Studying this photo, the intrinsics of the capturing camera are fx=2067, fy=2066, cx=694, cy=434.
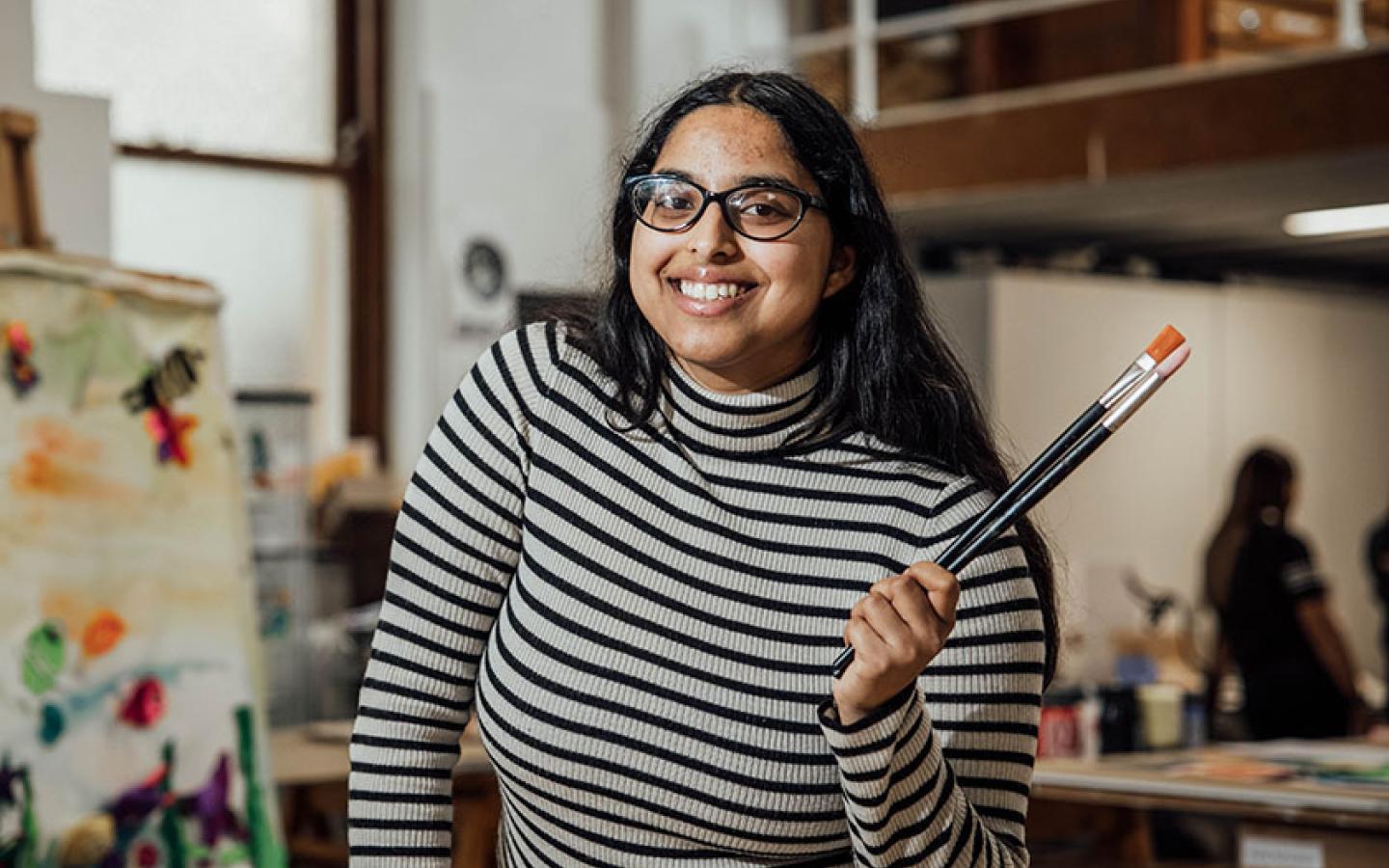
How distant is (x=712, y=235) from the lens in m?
1.68

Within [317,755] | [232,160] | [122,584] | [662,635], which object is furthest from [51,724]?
[232,160]

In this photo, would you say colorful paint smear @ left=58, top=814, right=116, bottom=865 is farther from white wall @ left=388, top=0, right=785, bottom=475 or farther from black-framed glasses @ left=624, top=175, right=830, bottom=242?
white wall @ left=388, top=0, right=785, bottom=475

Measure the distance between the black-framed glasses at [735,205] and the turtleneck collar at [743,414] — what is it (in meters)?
0.16

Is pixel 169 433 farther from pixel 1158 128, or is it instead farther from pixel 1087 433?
pixel 1158 128

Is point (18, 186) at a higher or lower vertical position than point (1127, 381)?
higher

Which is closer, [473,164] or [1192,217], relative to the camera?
[473,164]

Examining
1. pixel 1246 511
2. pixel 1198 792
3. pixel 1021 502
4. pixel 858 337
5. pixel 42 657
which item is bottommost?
pixel 1198 792

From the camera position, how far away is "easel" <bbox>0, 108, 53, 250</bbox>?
362 cm

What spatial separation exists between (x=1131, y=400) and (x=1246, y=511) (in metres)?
5.14

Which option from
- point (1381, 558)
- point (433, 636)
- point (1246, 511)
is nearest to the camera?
point (433, 636)

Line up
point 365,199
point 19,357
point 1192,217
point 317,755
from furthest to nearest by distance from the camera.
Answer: point 1192,217 < point 365,199 < point 317,755 < point 19,357

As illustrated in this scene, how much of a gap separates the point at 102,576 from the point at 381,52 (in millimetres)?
5263

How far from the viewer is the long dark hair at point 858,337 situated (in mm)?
1757

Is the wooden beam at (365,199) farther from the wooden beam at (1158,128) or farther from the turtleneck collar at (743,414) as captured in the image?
the turtleneck collar at (743,414)
